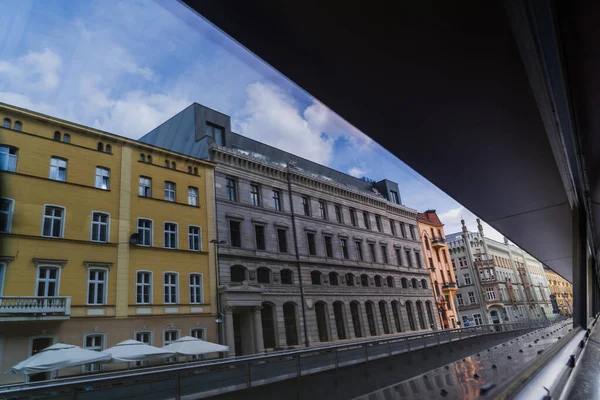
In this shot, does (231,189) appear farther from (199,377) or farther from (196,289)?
(199,377)

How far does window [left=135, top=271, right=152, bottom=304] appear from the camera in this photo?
4.13 metres

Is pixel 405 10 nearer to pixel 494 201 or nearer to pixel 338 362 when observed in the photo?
pixel 494 201

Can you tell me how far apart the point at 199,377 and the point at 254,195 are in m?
5.52

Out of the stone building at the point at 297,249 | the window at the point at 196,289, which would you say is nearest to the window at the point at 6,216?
the window at the point at 196,289

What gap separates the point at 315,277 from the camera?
7.89 metres

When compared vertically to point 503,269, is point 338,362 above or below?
below

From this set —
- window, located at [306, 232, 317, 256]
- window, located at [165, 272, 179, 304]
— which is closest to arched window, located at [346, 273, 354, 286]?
window, located at [306, 232, 317, 256]

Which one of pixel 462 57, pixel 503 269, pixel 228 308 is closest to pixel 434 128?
pixel 462 57

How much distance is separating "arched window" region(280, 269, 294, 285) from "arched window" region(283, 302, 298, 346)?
1.51ft

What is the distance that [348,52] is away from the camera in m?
0.78

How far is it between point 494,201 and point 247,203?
5.88 m

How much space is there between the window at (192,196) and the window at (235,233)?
3.69ft

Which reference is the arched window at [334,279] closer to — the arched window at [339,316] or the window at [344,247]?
the arched window at [339,316]

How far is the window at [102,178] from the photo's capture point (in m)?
4.21
